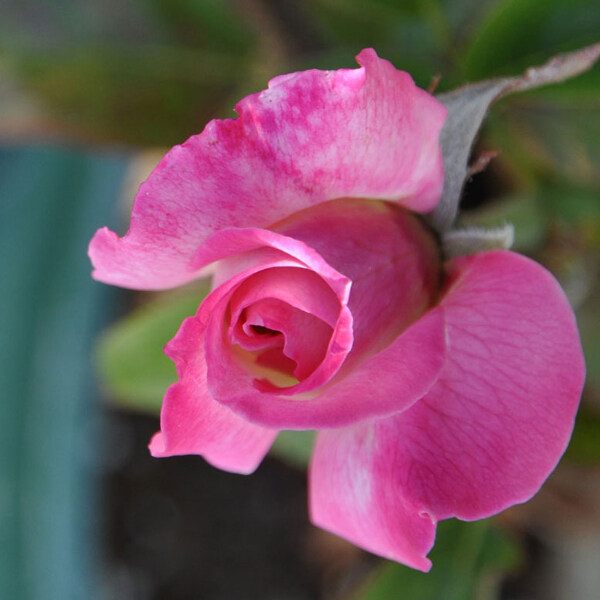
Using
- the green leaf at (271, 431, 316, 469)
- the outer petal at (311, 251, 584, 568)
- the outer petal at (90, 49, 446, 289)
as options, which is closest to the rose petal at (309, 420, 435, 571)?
the outer petal at (311, 251, 584, 568)

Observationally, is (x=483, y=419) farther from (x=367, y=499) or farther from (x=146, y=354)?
(x=146, y=354)

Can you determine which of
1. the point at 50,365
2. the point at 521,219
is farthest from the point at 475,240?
the point at 50,365

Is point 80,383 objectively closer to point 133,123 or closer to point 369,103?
point 133,123

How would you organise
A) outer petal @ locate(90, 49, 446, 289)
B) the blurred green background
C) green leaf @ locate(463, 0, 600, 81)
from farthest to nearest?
the blurred green background < green leaf @ locate(463, 0, 600, 81) < outer petal @ locate(90, 49, 446, 289)

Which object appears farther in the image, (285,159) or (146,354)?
(146,354)

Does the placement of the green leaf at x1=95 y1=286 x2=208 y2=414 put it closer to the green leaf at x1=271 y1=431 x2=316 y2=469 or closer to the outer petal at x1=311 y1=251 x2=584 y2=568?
the green leaf at x1=271 y1=431 x2=316 y2=469

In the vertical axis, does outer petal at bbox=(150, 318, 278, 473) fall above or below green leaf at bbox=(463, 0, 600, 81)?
below

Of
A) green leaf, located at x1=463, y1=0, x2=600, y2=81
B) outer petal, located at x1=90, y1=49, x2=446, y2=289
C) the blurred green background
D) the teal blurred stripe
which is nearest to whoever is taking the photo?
outer petal, located at x1=90, y1=49, x2=446, y2=289
